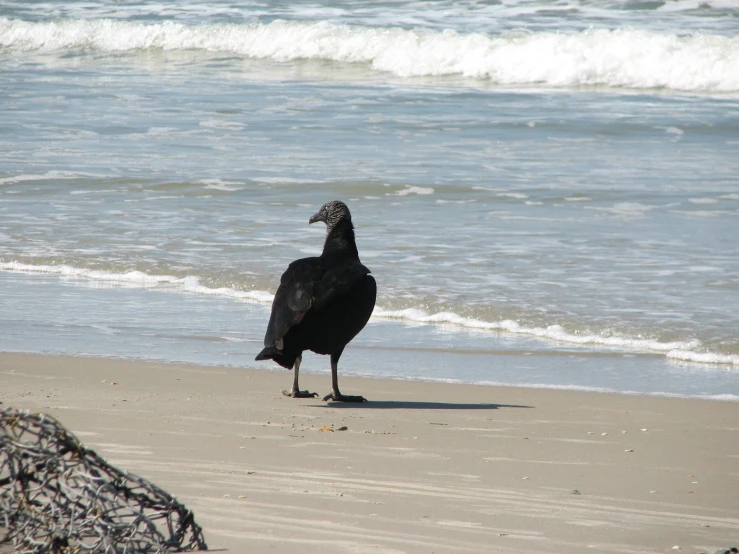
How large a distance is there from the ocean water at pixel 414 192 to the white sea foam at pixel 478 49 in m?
0.06

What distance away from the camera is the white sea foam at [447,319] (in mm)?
6812

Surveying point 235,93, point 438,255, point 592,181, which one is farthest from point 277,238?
point 235,93

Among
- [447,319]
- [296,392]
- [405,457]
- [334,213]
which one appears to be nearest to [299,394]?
[296,392]

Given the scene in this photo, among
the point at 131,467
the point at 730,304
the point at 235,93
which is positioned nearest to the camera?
the point at 131,467

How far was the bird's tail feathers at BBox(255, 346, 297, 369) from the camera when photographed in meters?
5.63

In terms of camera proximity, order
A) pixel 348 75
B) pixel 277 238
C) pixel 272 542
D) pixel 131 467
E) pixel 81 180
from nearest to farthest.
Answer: pixel 272 542 → pixel 131 467 → pixel 277 238 → pixel 81 180 → pixel 348 75

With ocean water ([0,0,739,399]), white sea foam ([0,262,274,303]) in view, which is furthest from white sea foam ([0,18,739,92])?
white sea foam ([0,262,274,303])

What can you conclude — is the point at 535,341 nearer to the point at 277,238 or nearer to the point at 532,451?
the point at 532,451

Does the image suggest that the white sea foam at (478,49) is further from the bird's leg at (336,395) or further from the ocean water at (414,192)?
the bird's leg at (336,395)

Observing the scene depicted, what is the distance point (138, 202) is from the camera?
11.5 metres

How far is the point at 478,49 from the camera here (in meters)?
23.1

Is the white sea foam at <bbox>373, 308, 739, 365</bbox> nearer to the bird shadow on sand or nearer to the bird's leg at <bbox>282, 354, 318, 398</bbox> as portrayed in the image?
the bird shadow on sand

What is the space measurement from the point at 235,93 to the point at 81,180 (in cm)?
766

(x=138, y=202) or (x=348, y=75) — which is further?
(x=348, y=75)
